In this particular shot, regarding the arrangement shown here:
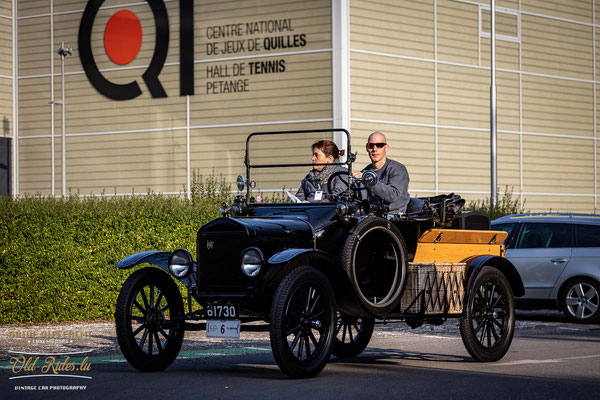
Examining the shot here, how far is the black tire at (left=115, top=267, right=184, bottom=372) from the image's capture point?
8617 mm

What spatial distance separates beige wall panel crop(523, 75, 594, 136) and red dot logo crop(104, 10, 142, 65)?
443 inches

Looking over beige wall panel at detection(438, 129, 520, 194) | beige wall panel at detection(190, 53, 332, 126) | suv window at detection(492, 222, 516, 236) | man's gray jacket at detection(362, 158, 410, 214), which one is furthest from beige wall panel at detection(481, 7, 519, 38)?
man's gray jacket at detection(362, 158, 410, 214)

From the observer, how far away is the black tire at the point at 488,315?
9.78 m

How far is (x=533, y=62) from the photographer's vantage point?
29891mm

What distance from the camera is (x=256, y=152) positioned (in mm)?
26656

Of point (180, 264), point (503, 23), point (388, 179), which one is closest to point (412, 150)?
point (503, 23)

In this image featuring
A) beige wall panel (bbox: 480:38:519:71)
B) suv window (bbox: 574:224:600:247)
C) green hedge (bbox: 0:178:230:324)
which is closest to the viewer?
green hedge (bbox: 0:178:230:324)

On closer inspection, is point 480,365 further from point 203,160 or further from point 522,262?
point 203,160

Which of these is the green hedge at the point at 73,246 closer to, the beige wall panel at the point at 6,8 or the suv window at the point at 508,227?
the suv window at the point at 508,227

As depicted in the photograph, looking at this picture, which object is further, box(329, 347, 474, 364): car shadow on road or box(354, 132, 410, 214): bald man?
box(329, 347, 474, 364): car shadow on road

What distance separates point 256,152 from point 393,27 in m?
4.81

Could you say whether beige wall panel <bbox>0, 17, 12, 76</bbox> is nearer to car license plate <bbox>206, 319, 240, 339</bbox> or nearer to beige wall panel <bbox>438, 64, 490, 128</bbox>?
beige wall panel <bbox>438, 64, 490, 128</bbox>

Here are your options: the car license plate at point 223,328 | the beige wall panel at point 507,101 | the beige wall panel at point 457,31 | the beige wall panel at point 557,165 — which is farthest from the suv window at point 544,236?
the beige wall panel at point 557,165

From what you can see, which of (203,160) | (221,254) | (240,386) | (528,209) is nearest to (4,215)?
(221,254)
